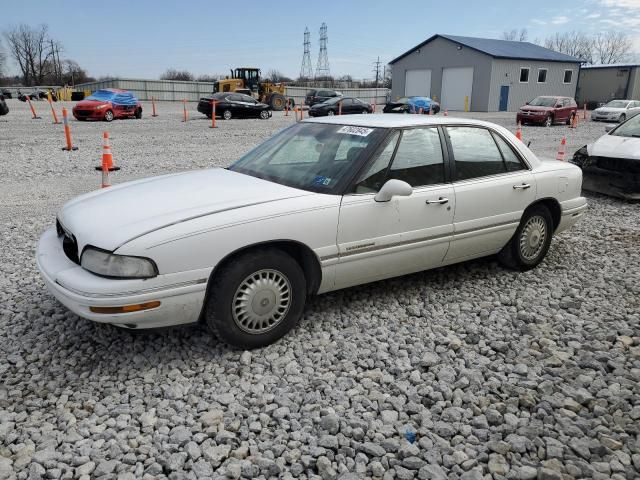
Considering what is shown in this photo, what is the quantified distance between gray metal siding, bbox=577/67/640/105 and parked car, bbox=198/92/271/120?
34.2m

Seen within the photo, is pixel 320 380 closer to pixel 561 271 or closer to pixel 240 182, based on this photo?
pixel 240 182

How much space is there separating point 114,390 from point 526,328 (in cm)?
287

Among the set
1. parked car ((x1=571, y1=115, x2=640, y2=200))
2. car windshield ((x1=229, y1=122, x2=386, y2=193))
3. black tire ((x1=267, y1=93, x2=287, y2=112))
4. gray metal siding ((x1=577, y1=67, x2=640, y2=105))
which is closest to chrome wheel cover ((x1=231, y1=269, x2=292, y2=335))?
car windshield ((x1=229, y1=122, x2=386, y2=193))

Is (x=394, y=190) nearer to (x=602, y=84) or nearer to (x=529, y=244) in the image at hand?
(x=529, y=244)

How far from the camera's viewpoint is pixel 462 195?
4328 millimetres

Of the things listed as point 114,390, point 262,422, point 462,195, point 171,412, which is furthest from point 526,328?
point 114,390

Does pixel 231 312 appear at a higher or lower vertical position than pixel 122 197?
lower

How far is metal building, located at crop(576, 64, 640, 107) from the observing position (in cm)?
4528

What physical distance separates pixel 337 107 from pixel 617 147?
21.2 metres

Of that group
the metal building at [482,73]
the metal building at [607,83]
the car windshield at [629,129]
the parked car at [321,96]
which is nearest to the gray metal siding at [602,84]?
the metal building at [607,83]

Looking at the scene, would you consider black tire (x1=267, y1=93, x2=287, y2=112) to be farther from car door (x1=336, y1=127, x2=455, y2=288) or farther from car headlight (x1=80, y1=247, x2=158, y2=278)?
car headlight (x1=80, y1=247, x2=158, y2=278)

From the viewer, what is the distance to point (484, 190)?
448 cm

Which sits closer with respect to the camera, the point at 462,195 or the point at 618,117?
the point at 462,195

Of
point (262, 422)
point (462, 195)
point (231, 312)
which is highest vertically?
point (462, 195)
